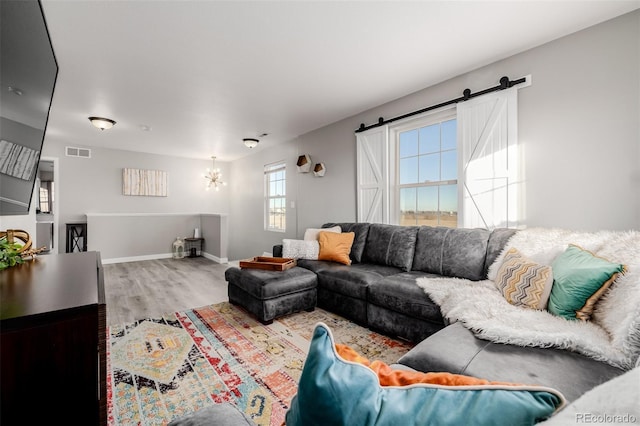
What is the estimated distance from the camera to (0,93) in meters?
1.07

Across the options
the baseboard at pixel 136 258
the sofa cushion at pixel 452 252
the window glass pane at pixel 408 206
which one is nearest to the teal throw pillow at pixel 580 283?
the sofa cushion at pixel 452 252

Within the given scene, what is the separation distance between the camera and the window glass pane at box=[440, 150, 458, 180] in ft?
9.92

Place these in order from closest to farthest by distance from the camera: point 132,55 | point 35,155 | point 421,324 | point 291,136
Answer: point 35,155, point 421,324, point 132,55, point 291,136

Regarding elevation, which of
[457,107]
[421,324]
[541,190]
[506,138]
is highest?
[457,107]

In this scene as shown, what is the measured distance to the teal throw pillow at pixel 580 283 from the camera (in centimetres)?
142

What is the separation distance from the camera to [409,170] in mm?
3502

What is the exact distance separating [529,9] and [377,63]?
116cm

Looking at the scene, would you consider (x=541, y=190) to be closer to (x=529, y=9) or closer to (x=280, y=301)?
(x=529, y=9)

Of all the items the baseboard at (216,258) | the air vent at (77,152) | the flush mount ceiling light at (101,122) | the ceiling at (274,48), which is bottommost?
the baseboard at (216,258)

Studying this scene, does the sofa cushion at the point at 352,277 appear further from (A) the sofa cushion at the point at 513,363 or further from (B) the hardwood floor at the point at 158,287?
(B) the hardwood floor at the point at 158,287

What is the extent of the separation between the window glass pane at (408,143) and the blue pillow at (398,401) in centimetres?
331

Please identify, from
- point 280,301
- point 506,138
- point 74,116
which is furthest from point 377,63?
point 74,116

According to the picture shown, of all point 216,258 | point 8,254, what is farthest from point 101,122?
point 8,254

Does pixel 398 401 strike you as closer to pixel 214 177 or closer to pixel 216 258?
pixel 216 258
